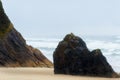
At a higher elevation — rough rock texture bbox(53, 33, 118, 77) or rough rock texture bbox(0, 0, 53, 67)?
rough rock texture bbox(0, 0, 53, 67)

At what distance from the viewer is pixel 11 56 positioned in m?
56.5

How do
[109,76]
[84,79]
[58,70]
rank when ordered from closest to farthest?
[84,79] → [109,76] → [58,70]

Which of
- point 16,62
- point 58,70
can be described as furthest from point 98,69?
point 16,62

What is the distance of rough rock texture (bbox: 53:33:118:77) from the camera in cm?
3959

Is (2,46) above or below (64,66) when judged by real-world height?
above

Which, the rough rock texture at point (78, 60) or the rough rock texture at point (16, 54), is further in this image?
the rough rock texture at point (16, 54)

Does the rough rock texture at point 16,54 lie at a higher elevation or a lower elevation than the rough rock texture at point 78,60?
higher

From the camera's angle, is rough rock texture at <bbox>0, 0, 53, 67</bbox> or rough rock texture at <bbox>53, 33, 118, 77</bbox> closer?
rough rock texture at <bbox>53, 33, 118, 77</bbox>

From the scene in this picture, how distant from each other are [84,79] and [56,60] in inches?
247

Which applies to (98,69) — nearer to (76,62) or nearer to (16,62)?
(76,62)

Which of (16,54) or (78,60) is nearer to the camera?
(78,60)

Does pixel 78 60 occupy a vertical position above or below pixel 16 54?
below

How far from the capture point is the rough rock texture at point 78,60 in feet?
130

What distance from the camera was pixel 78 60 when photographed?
4056cm
